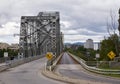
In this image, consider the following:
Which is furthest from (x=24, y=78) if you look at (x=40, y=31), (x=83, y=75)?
(x=40, y=31)

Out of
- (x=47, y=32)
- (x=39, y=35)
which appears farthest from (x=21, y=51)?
(x=47, y=32)

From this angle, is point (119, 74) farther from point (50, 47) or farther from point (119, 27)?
point (50, 47)

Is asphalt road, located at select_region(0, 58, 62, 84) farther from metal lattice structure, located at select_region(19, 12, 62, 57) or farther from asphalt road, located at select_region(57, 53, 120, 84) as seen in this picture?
metal lattice structure, located at select_region(19, 12, 62, 57)

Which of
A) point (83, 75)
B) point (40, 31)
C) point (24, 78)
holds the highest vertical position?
point (40, 31)

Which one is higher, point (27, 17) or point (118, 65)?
point (27, 17)

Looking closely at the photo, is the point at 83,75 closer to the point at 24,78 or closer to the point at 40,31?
the point at 24,78

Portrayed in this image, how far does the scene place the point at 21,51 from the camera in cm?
10088

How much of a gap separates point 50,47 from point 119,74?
394 ft

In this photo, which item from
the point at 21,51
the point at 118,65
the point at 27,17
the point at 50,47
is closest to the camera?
the point at 118,65

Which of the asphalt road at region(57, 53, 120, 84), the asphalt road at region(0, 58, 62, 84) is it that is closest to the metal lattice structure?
the asphalt road at region(57, 53, 120, 84)

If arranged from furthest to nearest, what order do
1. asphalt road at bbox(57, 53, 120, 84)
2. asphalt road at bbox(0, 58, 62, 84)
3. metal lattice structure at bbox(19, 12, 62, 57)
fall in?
1. metal lattice structure at bbox(19, 12, 62, 57)
2. asphalt road at bbox(57, 53, 120, 84)
3. asphalt road at bbox(0, 58, 62, 84)

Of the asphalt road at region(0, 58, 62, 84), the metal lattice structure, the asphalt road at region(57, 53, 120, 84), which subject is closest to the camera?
the asphalt road at region(0, 58, 62, 84)

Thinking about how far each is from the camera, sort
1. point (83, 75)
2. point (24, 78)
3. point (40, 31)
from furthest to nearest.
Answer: point (40, 31), point (83, 75), point (24, 78)

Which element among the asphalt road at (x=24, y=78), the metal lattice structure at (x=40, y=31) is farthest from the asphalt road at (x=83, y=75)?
the metal lattice structure at (x=40, y=31)
